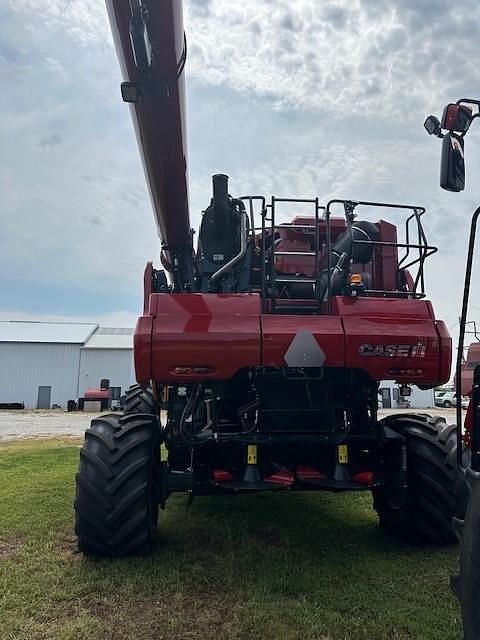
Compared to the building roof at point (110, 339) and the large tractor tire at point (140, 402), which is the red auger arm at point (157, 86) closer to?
the large tractor tire at point (140, 402)

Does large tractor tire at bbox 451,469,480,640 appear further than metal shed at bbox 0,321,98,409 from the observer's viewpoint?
No

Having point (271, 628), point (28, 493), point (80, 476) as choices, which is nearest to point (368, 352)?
point (271, 628)

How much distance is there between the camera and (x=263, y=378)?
448 centimetres

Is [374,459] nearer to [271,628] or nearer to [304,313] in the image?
[304,313]

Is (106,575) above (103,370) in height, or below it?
below

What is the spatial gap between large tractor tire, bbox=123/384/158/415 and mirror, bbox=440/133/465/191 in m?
5.56

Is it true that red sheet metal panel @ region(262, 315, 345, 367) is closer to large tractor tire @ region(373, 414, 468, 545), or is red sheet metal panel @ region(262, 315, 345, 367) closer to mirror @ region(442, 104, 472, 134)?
large tractor tire @ region(373, 414, 468, 545)

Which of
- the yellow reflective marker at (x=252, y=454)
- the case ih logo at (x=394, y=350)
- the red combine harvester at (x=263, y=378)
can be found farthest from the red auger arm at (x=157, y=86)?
the yellow reflective marker at (x=252, y=454)

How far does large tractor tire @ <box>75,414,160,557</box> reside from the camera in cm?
394

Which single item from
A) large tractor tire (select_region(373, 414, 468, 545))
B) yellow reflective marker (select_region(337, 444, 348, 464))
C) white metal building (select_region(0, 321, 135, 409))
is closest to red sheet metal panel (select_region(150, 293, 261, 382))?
yellow reflective marker (select_region(337, 444, 348, 464))

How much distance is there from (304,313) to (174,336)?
1245mm

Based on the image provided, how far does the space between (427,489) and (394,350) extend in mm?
1222

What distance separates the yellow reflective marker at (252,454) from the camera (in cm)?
419

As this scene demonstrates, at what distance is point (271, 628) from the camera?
3.10m
